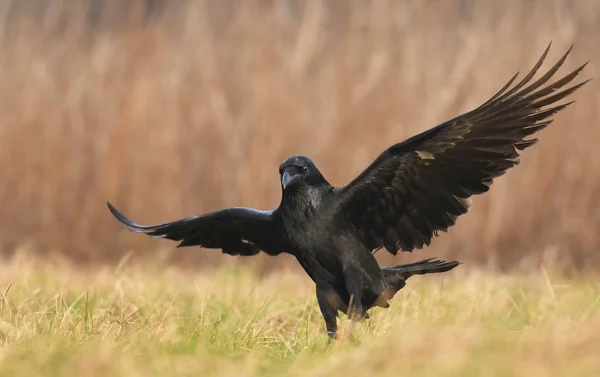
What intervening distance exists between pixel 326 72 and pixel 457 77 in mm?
833

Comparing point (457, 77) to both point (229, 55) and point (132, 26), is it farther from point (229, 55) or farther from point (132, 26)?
point (132, 26)

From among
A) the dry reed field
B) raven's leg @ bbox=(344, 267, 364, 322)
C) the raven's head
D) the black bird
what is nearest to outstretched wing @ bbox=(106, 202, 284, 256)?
the black bird

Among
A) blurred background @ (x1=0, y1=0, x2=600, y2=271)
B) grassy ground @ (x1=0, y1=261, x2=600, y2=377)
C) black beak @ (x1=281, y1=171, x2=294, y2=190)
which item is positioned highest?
blurred background @ (x1=0, y1=0, x2=600, y2=271)

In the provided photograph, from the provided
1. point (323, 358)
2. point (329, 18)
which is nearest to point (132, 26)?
point (329, 18)

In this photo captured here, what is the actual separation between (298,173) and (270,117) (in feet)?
9.24

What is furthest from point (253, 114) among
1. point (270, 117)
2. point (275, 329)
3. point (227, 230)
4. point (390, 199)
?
point (390, 199)

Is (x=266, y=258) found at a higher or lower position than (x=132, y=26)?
lower

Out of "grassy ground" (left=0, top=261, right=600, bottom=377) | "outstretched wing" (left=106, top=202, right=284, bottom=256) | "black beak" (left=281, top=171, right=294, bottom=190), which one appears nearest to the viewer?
"grassy ground" (left=0, top=261, right=600, bottom=377)

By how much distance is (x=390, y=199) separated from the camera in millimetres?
3924

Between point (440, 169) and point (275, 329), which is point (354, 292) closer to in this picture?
point (275, 329)

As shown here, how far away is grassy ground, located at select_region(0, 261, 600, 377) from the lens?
113 inches

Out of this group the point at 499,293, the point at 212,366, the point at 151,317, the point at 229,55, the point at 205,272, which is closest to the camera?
the point at 212,366

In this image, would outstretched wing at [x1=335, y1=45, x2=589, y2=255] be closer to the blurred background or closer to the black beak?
the black beak

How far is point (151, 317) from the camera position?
3990 millimetres
